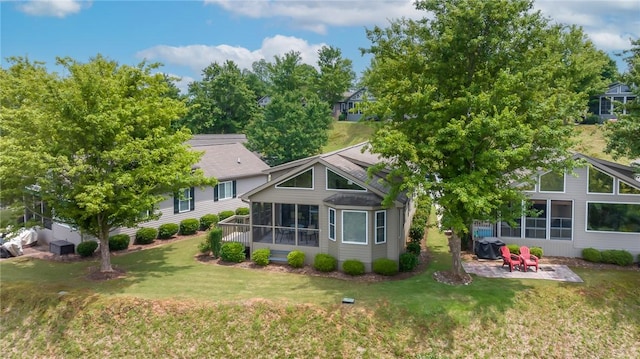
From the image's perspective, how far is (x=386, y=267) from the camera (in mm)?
18703

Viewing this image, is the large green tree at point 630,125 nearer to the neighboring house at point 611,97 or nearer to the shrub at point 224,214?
the shrub at point 224,214

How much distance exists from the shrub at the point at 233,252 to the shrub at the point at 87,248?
714 cm

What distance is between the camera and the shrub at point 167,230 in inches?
1005

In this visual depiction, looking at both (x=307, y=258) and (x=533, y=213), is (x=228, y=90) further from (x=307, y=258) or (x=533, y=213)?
(x=533, y=213)

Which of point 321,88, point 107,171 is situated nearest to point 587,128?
point 321,88

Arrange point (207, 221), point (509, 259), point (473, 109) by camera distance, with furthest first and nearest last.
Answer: point (207, 221) < point (509, 259) < point (473, 109)

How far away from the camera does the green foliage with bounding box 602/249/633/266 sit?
63.1 ft

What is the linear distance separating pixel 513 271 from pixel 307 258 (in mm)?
8925

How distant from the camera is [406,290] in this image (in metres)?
16.6

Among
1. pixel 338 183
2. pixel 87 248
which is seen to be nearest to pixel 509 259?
pixel 338 183

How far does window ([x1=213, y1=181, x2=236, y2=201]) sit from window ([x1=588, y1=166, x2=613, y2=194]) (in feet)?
69.4

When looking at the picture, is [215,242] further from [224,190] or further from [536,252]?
[536,252]

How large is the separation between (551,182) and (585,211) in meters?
1.93

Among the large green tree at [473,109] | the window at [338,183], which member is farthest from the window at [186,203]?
the large green tree at [473,109]
